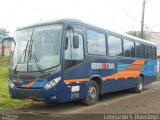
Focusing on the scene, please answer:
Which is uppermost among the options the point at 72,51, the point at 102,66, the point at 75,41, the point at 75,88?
the point at 75,41

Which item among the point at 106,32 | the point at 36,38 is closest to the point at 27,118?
the point at 36,38

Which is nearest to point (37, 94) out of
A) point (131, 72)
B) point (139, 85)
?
point (131, 72)

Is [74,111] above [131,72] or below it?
below

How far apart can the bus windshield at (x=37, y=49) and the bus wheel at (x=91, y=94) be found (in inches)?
86.4

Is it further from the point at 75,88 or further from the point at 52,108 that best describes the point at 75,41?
the point at 52,108

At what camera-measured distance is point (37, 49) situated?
11.1 meters

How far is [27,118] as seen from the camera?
978cm

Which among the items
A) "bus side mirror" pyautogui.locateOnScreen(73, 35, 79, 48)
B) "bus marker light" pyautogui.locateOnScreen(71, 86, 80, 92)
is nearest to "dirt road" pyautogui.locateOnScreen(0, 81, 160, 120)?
"bus marker light" pyautogui.locateOnScreen(71, 86, 80, 92)

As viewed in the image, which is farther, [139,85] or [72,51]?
[139,85]

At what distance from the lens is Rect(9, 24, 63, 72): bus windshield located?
10750 millimetres

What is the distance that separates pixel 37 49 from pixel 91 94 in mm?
2805

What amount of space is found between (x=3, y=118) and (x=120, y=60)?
708cm

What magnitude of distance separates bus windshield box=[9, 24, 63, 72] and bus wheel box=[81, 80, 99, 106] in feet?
7.20

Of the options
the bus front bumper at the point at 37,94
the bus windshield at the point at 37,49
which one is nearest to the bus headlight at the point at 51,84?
the bus front bumper at the point at 37,94
